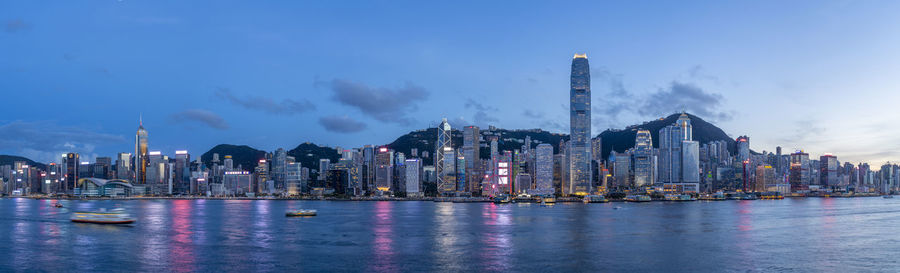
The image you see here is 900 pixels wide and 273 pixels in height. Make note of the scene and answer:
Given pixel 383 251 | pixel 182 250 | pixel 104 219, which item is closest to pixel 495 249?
pixel 383 251

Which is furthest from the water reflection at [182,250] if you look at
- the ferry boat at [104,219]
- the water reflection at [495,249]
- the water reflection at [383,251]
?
the water reflection at [495,249]

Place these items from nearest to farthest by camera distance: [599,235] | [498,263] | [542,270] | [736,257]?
[542,270] → [498,263] → [736,257] → [599,235]

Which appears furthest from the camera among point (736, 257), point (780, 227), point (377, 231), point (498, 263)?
point (780, 227)

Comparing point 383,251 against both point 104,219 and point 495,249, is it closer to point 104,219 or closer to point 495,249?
point 495,249

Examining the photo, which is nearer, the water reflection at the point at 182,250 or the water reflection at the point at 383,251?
the water reflection at the point at 383,251

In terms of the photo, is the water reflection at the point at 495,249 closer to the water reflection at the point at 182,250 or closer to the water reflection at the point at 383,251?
the water reflection at the point at 383,251

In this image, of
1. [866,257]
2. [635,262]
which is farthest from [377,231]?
[866,257]

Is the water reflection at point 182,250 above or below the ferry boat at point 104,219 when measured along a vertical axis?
above

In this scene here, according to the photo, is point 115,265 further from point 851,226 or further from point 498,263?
point 851,226

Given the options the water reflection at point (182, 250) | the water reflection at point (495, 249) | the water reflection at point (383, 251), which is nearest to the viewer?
the water reflection at point (383, 251)

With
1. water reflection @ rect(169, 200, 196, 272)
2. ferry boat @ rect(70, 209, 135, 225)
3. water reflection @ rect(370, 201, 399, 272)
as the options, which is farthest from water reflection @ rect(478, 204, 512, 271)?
ferry boat @ rect(70, 209, 135, 225)

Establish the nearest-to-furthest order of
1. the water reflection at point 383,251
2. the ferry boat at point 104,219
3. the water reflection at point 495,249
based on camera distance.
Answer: the water reflection at point 383,251
the water reflection at point 495,249
the ferry boat at point 104,219
